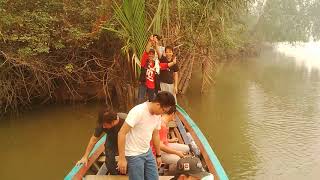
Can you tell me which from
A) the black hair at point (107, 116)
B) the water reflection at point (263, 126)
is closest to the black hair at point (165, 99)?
the black hair at point (107, 116)

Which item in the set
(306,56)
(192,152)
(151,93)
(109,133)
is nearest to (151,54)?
(151,93)

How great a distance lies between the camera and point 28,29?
27.7ft

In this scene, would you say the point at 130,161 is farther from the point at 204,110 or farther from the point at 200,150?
the point at 204,110

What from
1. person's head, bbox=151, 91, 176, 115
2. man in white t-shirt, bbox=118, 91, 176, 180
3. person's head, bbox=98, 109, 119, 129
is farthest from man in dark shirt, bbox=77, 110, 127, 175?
person's head, bbox=151, 91, 176, 115

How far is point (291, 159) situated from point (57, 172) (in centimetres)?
386

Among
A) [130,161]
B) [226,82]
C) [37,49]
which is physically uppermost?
[37,49]

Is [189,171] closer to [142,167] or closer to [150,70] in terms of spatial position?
[142,167]

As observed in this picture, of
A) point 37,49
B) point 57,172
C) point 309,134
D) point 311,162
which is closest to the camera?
point 57,172

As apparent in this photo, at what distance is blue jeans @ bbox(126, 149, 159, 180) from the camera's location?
136 inches

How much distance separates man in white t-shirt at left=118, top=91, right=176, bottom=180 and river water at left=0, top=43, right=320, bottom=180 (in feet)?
10.3

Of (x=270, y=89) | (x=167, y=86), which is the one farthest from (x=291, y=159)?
(x=270, y=89)

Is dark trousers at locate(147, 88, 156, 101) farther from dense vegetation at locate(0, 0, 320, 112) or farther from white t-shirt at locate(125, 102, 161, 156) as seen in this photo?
white t-shirt at locate(125, 102, 161, 156)

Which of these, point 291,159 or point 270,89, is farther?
point 270,89

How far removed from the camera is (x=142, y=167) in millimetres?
3492
